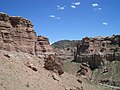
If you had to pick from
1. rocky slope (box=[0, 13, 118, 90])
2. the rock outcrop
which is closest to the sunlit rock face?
rocky slope (box=[0, 13, 118, 90])

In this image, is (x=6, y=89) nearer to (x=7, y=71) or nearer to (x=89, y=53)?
(x=7, y=71)

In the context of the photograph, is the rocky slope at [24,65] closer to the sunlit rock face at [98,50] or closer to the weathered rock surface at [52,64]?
the weathered rock surface at [52,64]

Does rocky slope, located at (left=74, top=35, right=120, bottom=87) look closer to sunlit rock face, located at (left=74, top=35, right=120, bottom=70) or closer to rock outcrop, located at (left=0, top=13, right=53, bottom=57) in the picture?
sunlit rock face, located at (left=74, top=35, right=120, bottom=70)

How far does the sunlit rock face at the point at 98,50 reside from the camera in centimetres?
12019

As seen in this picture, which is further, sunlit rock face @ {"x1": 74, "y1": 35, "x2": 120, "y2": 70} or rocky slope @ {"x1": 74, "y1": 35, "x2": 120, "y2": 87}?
sunlit rock face @ {"x1": 74, "y1": 35, "x2": 120, "y2": 70}

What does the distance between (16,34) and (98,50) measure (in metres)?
85.5

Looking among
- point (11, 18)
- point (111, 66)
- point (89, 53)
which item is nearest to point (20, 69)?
point (11, 18)

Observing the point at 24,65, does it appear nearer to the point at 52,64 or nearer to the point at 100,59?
the point at 52,64

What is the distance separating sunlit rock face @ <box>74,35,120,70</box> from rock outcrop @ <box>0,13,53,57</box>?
230 feet

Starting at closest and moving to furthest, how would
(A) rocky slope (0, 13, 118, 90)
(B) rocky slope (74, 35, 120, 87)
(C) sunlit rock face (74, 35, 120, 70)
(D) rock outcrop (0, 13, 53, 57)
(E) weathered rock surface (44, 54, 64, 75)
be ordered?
→ 1. (A) rocky slope (0, 13, 118, 90)
2. (D) rock outcrop (0, 13, 53, 57)
3. (E) weathered rock surface (44, 54, 64, 75)
4. (B) rocky slope (74, 35, 120, 87)
5. (C) sunlit rock face (74, 35, 120, 70)

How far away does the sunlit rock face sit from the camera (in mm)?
120188

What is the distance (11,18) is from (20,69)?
1577 cm

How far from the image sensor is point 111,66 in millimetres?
113750

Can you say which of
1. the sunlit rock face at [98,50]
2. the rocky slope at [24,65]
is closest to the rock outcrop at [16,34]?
the rocky slope at [24,65]
